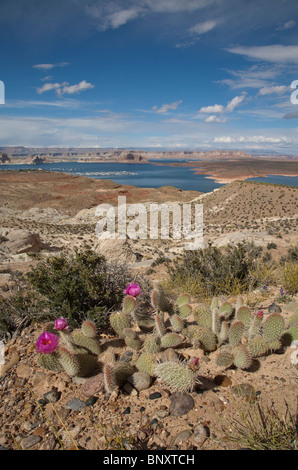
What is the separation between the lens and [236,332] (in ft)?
9.57

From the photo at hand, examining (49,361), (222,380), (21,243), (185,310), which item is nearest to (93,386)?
(49,361)

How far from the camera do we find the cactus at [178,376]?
244 cm

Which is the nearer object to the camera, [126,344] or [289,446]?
[289,446]

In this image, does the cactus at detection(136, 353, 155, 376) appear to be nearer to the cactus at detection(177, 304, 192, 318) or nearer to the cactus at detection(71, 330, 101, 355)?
the cactus at detection(71, 330, 101, 355)

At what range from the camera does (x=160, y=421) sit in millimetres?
2291

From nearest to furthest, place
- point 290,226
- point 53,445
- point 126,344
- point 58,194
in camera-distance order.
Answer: point 53,445 → point 126,344 → point 290,226 → point 58,194

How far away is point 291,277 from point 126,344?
353cm

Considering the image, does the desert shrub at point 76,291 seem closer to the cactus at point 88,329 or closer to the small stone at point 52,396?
the cactus at point 88,329

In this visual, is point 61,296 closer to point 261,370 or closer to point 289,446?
point 261,370

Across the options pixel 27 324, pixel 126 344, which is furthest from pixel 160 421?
pixel 27 324

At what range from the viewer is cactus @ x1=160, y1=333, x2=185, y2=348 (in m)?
3.00

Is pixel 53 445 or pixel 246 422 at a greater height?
pixel 246 422

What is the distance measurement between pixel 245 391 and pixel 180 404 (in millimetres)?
606
